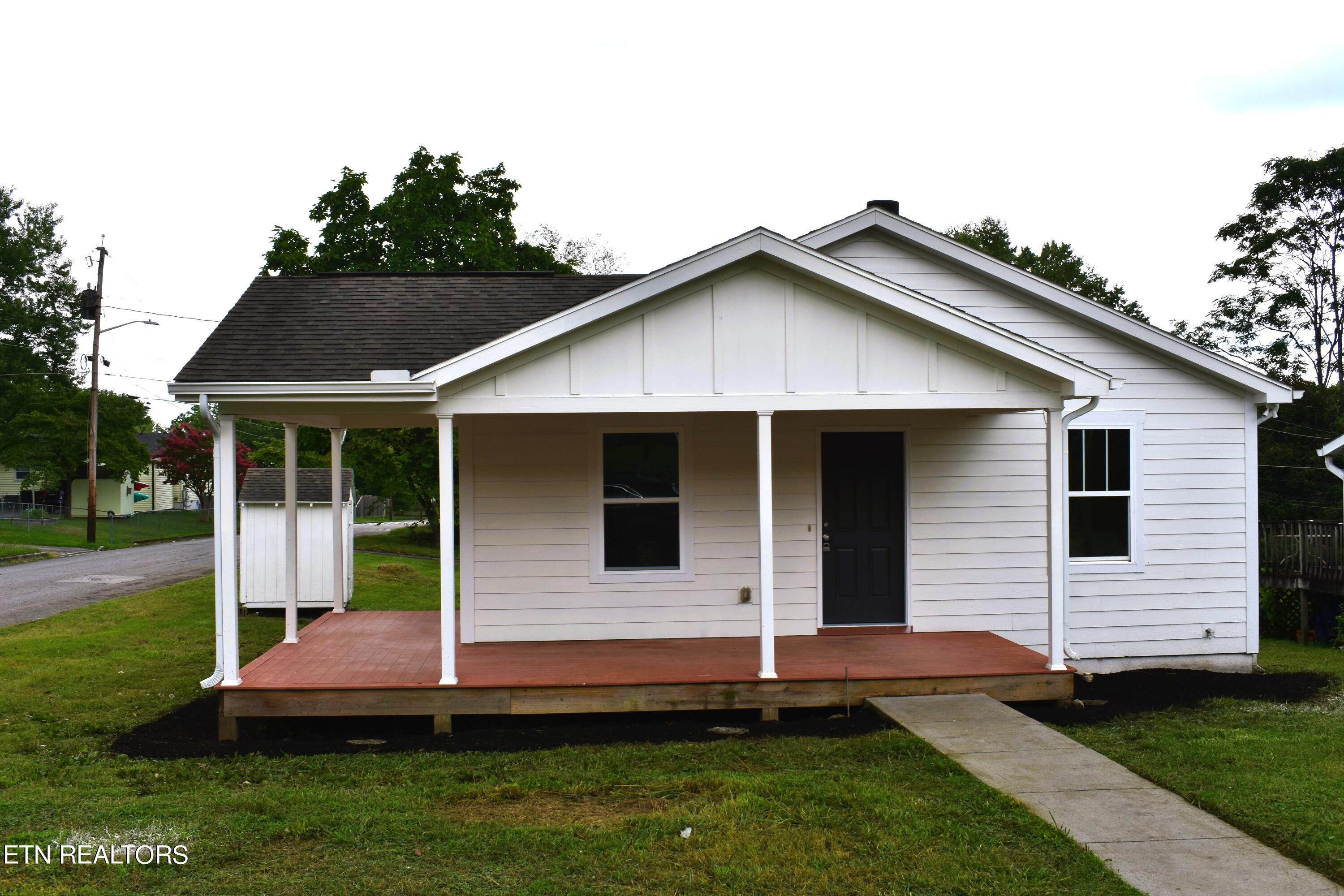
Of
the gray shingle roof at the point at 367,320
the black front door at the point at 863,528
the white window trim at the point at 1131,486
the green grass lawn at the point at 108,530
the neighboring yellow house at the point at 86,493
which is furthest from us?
the neighboring yellow house at the point at 86,493

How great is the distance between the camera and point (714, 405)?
25.0 feet

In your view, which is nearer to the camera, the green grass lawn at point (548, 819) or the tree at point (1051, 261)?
the green grass lawn at point (548, 819)

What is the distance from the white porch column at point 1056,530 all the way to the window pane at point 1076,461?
6.23 ft

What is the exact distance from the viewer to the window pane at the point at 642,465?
9344 millimetres

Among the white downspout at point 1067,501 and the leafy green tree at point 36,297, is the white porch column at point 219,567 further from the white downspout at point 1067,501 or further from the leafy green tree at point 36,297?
the leafy green tree at point 36,297

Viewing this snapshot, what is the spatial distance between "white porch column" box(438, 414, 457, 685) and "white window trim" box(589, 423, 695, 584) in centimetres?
189

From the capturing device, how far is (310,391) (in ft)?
24.1

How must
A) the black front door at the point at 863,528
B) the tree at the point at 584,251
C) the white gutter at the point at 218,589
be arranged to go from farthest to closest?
the tree at the point at 584,251
the black front door at the point at 863,528
the white gutter at the point at 218,589


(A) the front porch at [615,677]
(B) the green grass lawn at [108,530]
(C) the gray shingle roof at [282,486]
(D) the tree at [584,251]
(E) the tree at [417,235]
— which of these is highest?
(D) the tree at [584,251]

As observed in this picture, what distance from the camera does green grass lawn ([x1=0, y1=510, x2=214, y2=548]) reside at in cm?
3061

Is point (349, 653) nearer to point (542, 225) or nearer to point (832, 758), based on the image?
point (832, 758)

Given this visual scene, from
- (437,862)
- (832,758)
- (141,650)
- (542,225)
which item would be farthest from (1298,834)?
(542,225)

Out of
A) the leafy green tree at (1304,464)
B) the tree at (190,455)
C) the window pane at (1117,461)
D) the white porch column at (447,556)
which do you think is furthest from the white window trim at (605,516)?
the tree at (190,455)

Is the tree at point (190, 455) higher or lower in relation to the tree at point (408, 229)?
lower
